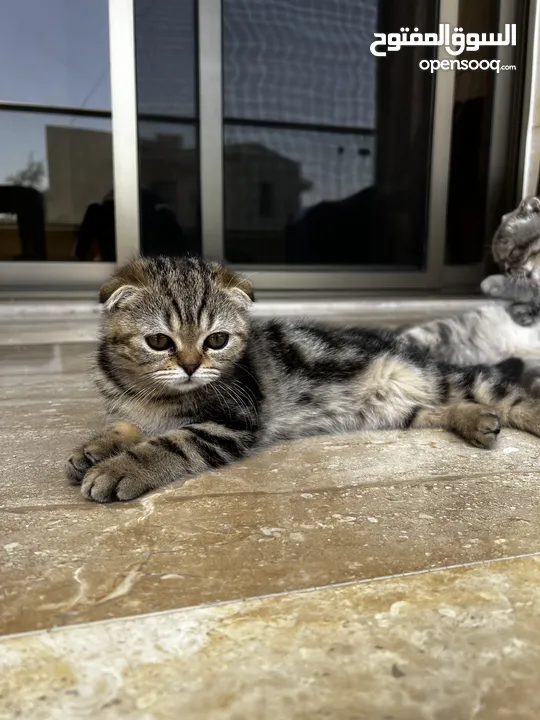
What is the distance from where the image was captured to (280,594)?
0.80 metres

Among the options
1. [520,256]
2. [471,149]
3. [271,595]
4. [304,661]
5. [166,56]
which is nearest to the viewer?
[304,661]

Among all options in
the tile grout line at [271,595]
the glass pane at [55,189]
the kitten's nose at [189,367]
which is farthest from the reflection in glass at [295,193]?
the tile grout line at [271,595]

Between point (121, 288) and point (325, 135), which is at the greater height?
point (325, 135)

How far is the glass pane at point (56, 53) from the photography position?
145 inches

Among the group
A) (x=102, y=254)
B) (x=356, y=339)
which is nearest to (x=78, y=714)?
(x=356, y=339)

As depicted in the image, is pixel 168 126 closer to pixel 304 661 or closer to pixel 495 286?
pixel 495 286

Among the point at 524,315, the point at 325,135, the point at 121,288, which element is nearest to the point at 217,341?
the point at 121,288

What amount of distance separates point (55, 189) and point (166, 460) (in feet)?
10.9

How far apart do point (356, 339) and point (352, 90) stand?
300 cm

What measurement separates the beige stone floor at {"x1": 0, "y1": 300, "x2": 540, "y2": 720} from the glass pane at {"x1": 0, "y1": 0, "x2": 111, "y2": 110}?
3.23m

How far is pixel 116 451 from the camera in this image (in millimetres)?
1279

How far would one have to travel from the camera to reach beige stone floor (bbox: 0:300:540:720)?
2.06 feet

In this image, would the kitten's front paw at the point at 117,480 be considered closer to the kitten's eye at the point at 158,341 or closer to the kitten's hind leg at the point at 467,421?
the kitten's eye at the point at 158,341

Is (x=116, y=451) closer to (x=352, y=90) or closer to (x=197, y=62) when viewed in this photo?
(x=197, y=62)
